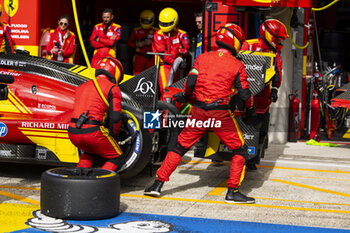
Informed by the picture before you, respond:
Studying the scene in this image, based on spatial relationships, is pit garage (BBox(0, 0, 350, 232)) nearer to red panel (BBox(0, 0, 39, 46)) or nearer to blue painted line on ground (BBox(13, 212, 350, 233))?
blue painted line on ground (BBox(13, 212, 350, 233))

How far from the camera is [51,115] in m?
7.22

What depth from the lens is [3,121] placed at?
23.6 feet

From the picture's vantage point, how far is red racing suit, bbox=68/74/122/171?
6430 mm

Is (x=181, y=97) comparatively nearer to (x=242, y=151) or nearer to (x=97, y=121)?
(x=242, y=151)

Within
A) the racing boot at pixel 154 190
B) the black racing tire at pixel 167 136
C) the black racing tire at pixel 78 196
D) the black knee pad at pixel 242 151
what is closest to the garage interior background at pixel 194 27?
the black racing tire at pixel 167 136

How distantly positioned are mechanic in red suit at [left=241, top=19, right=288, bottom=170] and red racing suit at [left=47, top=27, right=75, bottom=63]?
4.26 meters

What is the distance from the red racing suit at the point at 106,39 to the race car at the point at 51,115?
4.33 m

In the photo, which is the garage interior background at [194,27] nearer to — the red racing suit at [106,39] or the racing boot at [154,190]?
the red racing suit at [106,39]

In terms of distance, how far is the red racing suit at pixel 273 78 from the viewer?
7.89 metres

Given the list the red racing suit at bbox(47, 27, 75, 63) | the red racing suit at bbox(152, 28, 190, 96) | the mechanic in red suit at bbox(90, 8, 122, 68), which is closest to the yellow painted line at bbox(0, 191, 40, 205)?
the red racing suit at bbox(152, 28, 190, 96)

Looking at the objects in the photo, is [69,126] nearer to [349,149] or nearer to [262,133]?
[262,133]

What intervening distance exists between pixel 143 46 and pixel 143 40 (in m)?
0.13

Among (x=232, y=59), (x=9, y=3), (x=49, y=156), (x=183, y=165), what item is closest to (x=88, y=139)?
(x=49, y=156)

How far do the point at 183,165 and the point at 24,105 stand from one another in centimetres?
269
